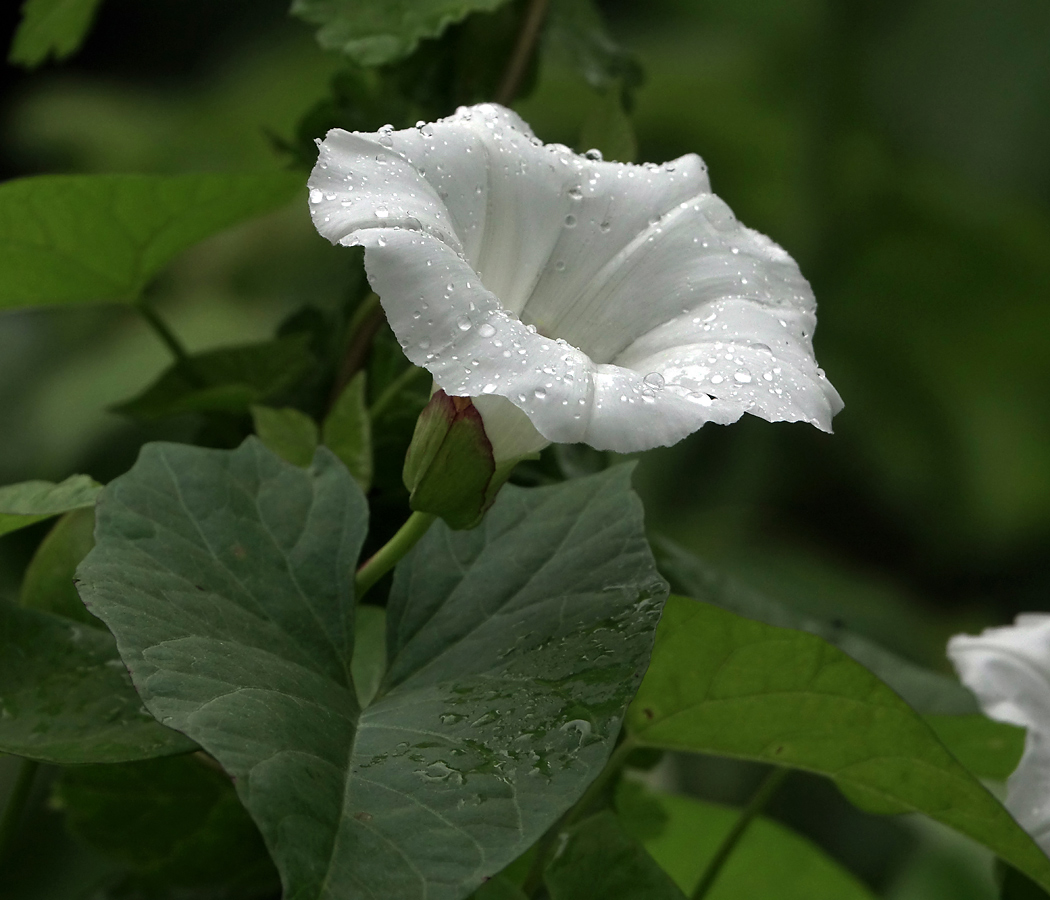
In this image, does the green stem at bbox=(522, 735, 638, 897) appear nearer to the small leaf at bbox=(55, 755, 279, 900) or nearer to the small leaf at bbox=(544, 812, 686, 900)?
the small leaf at bbox=(544, 812, 686, 900)

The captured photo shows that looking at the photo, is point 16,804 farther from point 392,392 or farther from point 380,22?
point 380,22

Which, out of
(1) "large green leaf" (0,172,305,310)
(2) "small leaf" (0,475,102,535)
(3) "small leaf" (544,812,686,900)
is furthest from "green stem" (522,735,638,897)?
(1) "large green leaf" (0,172,305,310)

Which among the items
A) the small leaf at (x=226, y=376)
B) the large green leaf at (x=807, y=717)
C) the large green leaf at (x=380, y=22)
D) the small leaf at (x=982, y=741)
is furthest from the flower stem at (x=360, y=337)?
the small leaf at (x=982, y=741)

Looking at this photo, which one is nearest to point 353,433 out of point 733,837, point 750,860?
point 733,837

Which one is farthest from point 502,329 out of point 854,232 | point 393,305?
point 854,232

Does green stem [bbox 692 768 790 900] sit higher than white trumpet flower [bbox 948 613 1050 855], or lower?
lower

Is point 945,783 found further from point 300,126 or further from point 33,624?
point 300,126
